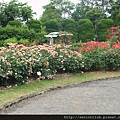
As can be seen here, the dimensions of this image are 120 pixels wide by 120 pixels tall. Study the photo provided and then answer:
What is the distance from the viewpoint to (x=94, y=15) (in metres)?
28.2

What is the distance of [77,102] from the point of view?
504 centimetres

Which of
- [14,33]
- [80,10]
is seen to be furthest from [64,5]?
[14,33]

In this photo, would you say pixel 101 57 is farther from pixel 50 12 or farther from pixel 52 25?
pixel 50 12

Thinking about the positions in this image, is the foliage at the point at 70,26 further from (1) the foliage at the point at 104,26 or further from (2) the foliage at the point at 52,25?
(1) the foliage at the point at 104,26

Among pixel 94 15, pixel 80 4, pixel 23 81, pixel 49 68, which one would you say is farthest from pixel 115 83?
pixel 80 4

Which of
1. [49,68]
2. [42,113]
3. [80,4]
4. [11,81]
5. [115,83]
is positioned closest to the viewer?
[42,113]

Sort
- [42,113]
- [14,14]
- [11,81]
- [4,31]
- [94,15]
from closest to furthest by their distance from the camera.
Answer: [42,113]
[11,81]
[4,31]
[14,14]
[94,15]

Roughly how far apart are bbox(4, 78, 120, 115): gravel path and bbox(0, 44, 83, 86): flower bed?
3.40 ft

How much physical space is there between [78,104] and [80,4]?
35.3 m

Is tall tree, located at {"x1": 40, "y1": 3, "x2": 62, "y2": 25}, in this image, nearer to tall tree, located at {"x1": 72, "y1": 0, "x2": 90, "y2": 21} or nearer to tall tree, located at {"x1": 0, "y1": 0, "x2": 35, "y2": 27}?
tall tree, located at {"x1": 72, "y1": 0, "x2": 90, "y2": 21}

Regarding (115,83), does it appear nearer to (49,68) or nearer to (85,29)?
(49,68)

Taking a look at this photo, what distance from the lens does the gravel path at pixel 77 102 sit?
4.42 metres

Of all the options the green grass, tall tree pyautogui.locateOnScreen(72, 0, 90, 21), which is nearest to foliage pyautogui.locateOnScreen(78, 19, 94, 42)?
tall tree pyautogui.locateOnScreen(72, 0, 90, 21)

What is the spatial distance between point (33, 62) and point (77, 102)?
231 centimetres
